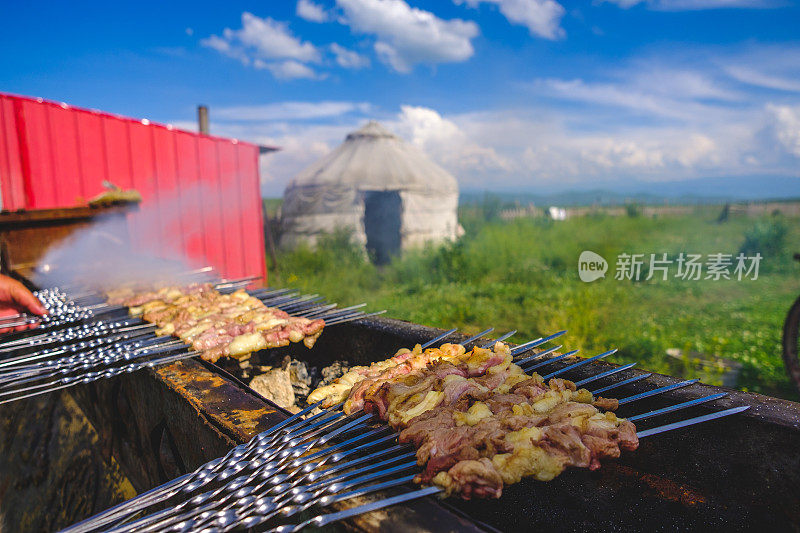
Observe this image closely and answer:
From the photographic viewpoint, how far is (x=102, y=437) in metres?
3.20

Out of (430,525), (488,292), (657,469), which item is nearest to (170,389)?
(430,525)

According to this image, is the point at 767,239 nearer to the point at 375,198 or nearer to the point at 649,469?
the point at 375,198

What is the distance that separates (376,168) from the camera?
17547 millimetres

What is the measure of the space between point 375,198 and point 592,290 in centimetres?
1039

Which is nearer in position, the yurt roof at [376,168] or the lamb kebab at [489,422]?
the lamb kebab at [489,422]

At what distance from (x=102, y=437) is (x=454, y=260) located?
10.2 m

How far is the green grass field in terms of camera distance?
265 inches

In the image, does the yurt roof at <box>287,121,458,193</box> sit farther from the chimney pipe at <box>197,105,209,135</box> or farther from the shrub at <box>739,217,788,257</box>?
the shrub at <box>739,217,788,257</box>

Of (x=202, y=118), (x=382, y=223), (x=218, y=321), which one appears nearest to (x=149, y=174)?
(x=202, y=118)
